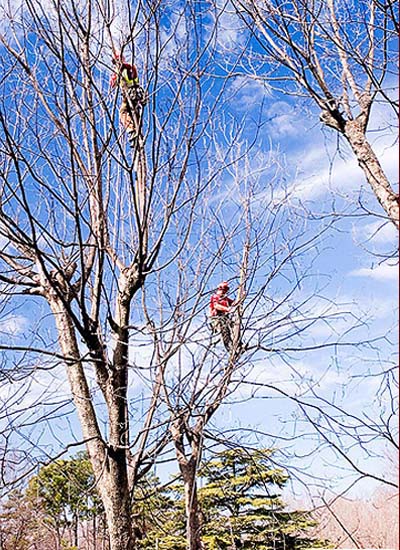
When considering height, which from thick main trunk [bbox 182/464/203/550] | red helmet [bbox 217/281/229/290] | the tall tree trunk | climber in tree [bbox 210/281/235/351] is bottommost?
the tall tree trunk

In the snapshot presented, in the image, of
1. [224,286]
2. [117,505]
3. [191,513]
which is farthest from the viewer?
[191,513]

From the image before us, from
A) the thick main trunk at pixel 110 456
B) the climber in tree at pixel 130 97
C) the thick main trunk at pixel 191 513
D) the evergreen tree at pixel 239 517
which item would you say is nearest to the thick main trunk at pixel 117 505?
the thick main trunk at pixel 110 456

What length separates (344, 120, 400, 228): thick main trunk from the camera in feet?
6.76

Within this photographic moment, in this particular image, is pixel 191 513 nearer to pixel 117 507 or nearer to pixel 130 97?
pixel 117 507

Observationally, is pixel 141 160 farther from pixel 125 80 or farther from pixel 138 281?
pixel 138 281

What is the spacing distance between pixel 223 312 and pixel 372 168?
185 cm

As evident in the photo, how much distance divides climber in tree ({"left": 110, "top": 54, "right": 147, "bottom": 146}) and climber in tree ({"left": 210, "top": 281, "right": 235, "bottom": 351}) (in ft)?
4.28

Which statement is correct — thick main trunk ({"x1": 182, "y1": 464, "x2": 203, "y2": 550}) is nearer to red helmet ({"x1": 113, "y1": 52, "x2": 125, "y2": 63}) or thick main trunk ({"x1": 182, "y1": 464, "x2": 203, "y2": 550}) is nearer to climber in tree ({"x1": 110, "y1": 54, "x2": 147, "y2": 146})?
climber in tree ({"x1": 110, "y1": 54, "x2": 147, "y2": 146})

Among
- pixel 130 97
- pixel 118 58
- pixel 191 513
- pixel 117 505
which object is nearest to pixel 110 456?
pixel 117 505

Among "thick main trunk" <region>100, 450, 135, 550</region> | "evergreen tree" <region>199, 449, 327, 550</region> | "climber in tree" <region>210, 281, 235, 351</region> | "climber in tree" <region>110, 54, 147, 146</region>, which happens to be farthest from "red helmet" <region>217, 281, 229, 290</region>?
"evergreen tree" <region>199, 449, 327, 550</region>

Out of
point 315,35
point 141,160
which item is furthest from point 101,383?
point 315,35

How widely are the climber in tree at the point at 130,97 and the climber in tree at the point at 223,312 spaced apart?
1.30 metres

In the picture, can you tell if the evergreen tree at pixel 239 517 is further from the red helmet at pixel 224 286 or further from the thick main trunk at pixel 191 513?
the red helmet at pixel 224 286

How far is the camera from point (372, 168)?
2.20 m
